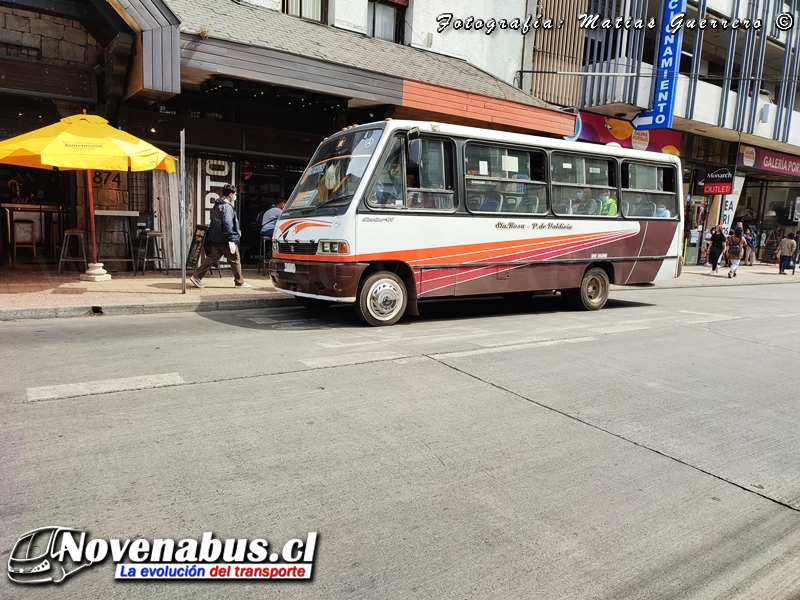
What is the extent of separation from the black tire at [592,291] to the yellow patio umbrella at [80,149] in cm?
765

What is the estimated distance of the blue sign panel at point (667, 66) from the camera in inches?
728

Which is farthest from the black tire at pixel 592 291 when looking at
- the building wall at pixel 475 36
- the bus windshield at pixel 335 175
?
the building wall at pixel 475 36

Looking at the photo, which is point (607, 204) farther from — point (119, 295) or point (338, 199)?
point (119, 295)

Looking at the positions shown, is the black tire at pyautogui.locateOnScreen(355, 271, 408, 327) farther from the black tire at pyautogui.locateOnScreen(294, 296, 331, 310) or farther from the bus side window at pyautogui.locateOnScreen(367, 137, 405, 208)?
the black tire at pyautogui.locateOnScreen(294, 296, 331, 310)

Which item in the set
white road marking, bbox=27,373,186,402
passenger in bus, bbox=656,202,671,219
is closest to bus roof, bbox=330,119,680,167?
passenger in bus, bbox=656,202,671,219

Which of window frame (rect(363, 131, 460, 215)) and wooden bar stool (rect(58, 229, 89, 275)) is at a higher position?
window frame (rect(363, 131, 460, 215))

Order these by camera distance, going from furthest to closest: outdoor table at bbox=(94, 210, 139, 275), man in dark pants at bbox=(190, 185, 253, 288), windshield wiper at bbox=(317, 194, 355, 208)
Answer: outdoor table at bbox=(94, 210, 139, 275) < man in dark pants at bbox=(190, 185, 253, 288) < windshield wiper at bbox=(317, 194, 355, 208)

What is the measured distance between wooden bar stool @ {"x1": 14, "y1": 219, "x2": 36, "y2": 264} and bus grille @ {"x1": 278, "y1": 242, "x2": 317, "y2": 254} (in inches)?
298

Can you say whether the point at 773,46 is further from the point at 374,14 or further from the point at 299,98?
the point at 299,98

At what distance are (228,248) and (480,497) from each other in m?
8.56

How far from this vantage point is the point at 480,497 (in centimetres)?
324

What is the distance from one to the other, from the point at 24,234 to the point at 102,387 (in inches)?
397

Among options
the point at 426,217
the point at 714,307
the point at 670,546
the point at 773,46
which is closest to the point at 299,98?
the point at 426,217

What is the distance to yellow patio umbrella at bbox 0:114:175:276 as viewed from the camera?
875 centimetres
